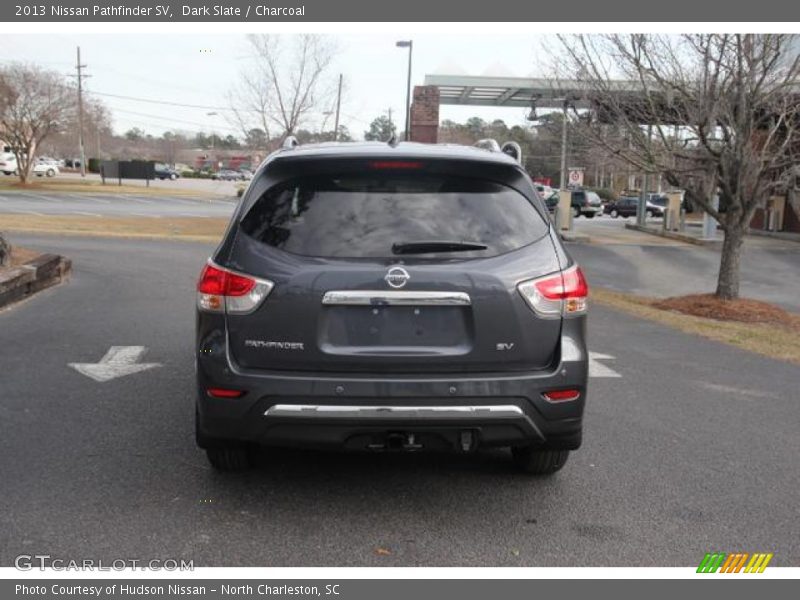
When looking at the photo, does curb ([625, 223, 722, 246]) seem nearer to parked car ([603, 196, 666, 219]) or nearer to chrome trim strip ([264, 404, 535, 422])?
parked car ([603, 196, 666, 219])

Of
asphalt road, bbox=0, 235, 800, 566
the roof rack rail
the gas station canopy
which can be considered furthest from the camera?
the gas station canopy

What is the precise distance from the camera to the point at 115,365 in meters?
6.98

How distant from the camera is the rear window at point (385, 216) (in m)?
3.82

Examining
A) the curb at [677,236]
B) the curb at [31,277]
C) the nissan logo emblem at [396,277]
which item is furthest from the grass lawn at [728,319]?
the curb at [677,236]

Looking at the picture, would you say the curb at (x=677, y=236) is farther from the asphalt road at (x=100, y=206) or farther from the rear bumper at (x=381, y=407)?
the rear bumper at (x=381, y=407)

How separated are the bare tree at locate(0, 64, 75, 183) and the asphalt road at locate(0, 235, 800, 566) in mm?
39196

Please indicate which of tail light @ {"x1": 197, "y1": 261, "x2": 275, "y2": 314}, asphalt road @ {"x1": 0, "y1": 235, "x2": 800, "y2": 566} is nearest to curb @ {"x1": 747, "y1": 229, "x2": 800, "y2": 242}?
asphalt road @ {"x1": 0, "y1": 235, "x2": 800, "y2": 566}

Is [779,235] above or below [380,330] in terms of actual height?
below

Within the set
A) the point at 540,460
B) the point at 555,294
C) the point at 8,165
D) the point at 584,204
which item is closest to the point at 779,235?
the point at 584,204

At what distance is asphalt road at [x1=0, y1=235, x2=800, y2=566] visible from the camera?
3658 mm

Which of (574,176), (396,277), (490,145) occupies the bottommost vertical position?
(396,277)

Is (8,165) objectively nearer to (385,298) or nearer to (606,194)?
(606,194)

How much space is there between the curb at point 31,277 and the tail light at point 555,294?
25.2ft

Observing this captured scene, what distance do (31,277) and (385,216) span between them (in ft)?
26.5
